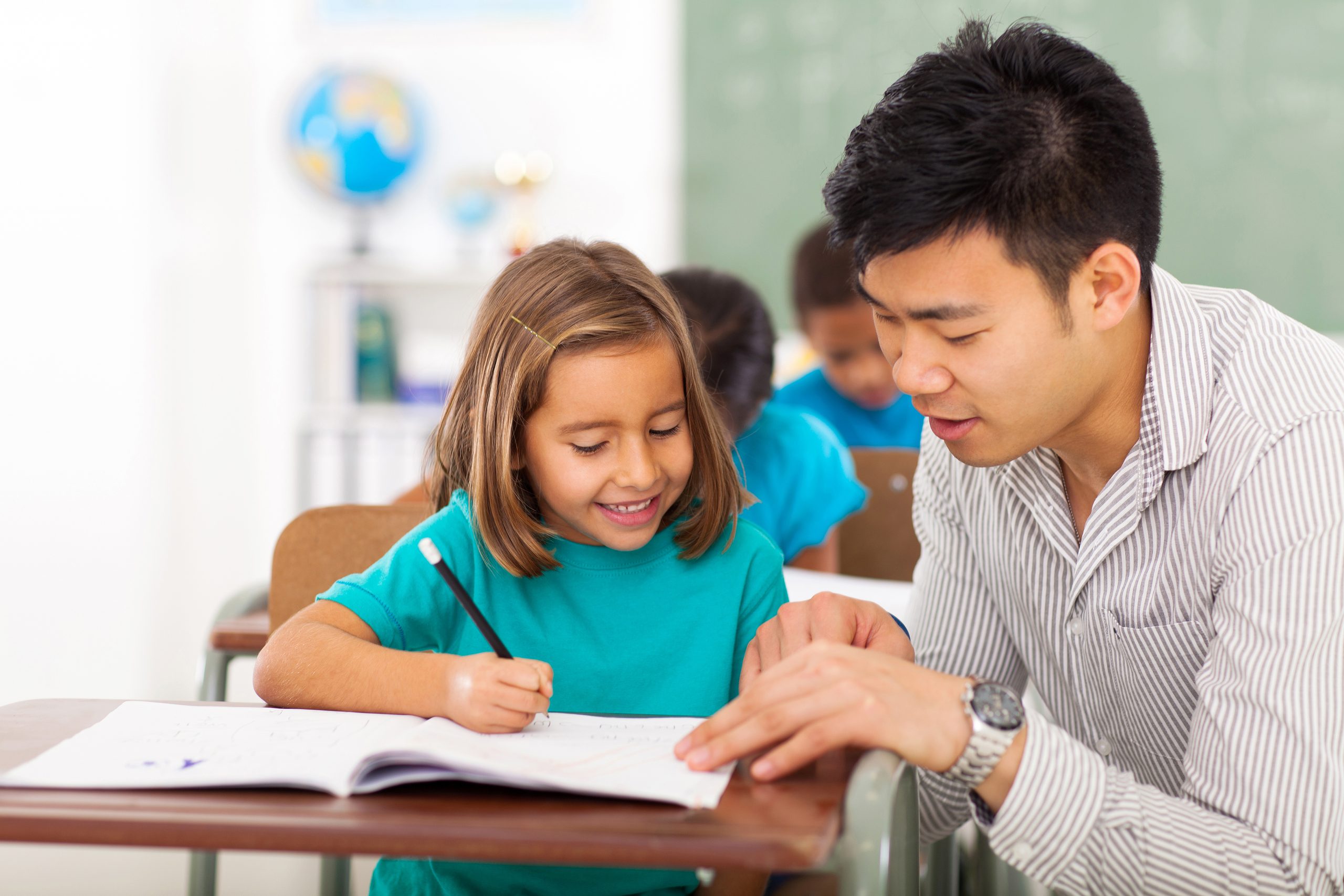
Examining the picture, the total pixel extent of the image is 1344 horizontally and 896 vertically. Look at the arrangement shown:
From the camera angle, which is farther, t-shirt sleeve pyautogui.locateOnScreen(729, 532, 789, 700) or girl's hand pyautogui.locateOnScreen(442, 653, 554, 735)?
t-shirt sleeve pyautogui.locateOnScreen(729, 532, 789, 700)

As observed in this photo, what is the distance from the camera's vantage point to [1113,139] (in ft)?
3.32

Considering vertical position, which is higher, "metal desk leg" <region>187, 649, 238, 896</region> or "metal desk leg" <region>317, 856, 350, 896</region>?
"metal desk leg" <region>187, 649, 238, 896</region>

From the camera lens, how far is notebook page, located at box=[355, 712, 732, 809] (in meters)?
0.67

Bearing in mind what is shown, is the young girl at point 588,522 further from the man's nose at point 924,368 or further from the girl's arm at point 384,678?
the man's nose at point 924,368

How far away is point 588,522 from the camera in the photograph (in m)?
1.12

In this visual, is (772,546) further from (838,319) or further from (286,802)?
(838,319)

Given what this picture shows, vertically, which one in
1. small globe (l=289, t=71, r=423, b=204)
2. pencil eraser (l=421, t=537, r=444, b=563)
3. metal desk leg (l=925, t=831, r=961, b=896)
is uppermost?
small globe (l=289, t=71, r=423, b=204)

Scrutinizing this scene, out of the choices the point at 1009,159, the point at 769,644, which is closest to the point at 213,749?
the point at 769,644

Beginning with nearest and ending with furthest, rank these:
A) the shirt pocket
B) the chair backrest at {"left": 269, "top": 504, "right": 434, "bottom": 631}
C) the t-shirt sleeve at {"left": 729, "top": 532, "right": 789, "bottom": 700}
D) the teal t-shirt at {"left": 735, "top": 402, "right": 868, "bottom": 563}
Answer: the shirt pocket → the t-shirt sleeve at {"left": 729, "top": 532, "right": 789, "bottom": 700} → the chair backrest at {"left": 269, "top": 504, "right": 434, "bottom": 631} → the teal t-shirt at {"left": 735, "top": 402, "right": 868, "bottom": 563}

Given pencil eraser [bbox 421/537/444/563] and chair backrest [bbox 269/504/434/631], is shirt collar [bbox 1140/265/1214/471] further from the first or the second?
chair backrest [bbox 269/504/434/631]

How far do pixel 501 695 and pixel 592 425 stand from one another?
339mm

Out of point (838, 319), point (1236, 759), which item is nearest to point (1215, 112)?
point (838, 319)

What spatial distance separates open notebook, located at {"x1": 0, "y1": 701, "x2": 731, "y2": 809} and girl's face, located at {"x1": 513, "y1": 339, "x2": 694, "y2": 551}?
0.24m

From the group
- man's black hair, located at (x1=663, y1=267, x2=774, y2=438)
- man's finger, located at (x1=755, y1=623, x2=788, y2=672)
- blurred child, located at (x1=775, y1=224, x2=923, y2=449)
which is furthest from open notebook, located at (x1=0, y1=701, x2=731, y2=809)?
blurred child, located at (x1=775, y1=224, x2=923, y2=449)
